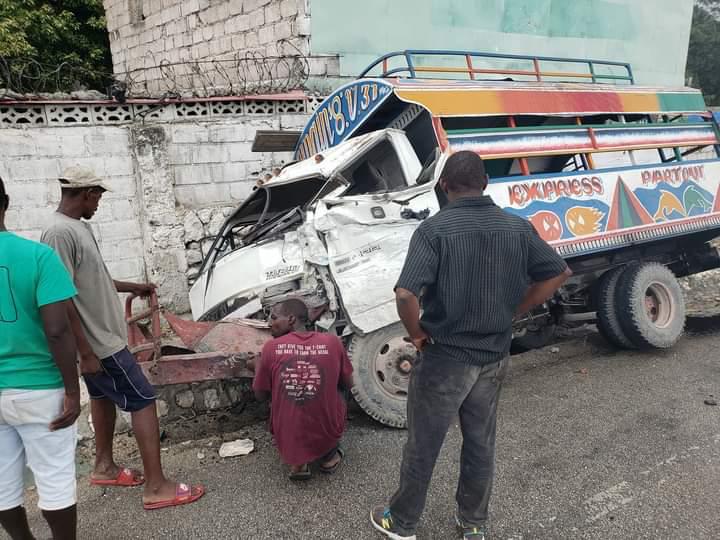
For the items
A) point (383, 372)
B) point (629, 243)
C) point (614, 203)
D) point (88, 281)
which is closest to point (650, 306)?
point (629, 243)

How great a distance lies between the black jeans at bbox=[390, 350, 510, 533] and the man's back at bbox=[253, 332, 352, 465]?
0.69 m

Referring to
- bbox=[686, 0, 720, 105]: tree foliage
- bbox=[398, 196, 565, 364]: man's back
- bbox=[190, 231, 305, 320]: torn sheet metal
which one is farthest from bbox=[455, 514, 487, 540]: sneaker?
bbox=[686, 0, 720, 105]: tree foliage

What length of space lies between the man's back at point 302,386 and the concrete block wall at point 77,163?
13.5 ft

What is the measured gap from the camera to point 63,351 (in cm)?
219

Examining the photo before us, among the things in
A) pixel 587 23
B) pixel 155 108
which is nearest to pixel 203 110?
pixel 155 108

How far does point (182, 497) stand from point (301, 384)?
3.05 ft

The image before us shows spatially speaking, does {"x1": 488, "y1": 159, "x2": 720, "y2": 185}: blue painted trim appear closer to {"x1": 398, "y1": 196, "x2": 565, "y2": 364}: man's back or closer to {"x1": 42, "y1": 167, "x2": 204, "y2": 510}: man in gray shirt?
{"x1": 398, "y1": 196, "x2": 565, "y2": 364}: man's back

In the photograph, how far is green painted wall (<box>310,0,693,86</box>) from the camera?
26.0 feet

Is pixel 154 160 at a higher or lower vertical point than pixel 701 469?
higher

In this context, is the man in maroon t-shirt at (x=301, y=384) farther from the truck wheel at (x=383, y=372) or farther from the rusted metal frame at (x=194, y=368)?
the truck wheel at (x=383, y=372)

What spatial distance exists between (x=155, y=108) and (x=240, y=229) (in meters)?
2.46

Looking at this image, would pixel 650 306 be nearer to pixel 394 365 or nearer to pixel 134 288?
pixel 394 365

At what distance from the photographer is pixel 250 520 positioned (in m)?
2.89

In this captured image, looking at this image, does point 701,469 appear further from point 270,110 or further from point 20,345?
point 270,110
